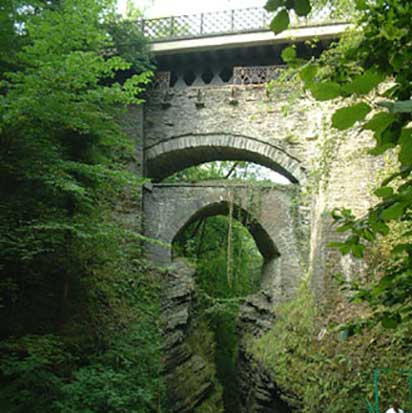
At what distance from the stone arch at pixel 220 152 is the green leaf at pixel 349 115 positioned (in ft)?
Result: 30.3

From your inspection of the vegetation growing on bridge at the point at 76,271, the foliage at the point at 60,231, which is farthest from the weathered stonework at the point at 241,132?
the foliage at the point at 60,231

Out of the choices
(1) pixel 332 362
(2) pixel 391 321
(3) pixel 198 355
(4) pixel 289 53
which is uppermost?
(4) pixel 289 53

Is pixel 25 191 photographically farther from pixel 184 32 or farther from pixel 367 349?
pixel 184 32

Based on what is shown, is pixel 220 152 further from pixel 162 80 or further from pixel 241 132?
pixel 162 80

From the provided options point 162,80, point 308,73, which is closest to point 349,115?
point 308,73

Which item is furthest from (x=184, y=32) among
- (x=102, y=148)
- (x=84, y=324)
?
(x=84, y=324)

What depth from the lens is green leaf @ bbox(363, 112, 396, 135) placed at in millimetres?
961

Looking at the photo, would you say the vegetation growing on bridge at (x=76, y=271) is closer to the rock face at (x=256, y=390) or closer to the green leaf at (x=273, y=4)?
the rock face at (x=256, y=390)

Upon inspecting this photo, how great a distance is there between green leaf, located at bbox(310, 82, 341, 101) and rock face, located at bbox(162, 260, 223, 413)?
7625 mm

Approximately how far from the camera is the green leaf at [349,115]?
3.02ft

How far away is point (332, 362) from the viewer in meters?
6.25

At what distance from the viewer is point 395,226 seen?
264 inches

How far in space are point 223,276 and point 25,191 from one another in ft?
28.7

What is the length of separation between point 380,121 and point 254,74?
10064 millimetres
